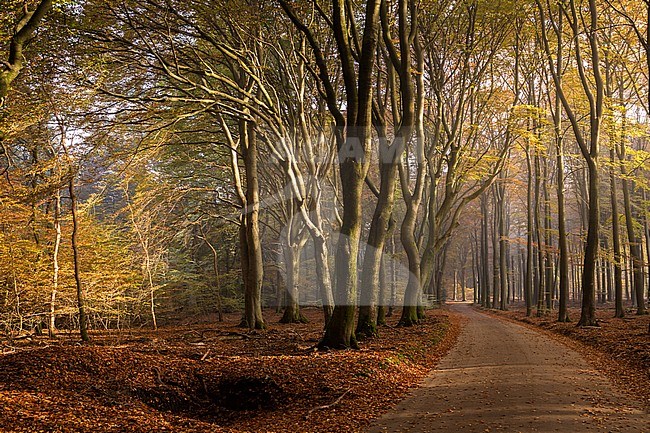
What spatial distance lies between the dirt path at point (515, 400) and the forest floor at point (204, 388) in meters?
0.53

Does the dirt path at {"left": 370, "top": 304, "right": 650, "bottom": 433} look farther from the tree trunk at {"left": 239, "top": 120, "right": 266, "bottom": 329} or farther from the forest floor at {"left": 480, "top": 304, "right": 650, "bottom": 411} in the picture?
the tree trunk at {"left": 239, "top": 120, "right": 266, "bottom": 329}

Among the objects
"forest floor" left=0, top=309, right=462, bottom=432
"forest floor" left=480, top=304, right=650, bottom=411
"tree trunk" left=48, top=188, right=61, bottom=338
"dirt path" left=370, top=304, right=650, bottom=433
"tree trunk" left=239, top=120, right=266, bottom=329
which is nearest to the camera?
"dirt path" left=370, top=304, right=650, bottom=433

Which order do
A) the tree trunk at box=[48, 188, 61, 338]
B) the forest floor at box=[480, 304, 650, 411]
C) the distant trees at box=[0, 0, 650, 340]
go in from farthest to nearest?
1. the tree trunk at box=[48, 188, 61, 338]
2. the distant trees at box=[0, 0, 650, 340]
3. the forest floor at box=[480, 304, 650, 411]

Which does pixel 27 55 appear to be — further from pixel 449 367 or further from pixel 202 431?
pixel 449 367

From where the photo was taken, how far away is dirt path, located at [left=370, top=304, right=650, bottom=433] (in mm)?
6516

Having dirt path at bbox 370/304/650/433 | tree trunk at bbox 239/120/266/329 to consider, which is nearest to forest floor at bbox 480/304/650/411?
dirt path at bbox 370/304/650/433

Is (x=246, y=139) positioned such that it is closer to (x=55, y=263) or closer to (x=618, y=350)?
(x=55, y=263)

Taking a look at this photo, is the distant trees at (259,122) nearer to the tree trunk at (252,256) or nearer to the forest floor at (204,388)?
the tree trunk at (252,256)

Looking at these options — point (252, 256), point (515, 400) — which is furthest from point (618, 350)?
point (252, 256)

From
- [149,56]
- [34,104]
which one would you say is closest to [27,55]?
[34,104]

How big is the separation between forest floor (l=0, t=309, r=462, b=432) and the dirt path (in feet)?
1.72

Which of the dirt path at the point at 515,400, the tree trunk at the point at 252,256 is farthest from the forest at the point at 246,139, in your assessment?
the dirt path at the point at 515,400

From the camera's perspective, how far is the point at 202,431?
6.81 metres

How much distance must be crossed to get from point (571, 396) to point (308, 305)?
1314 inches
